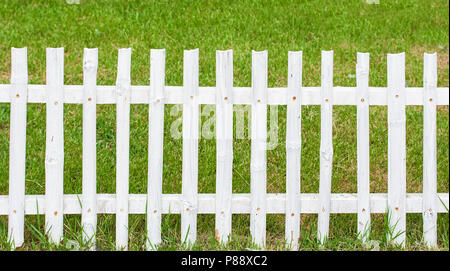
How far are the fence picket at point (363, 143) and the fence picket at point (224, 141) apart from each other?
721mm

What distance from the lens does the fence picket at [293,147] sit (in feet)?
11.8

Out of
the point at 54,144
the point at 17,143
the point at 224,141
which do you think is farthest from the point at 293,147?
the point at 17,143

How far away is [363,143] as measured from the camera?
369cm

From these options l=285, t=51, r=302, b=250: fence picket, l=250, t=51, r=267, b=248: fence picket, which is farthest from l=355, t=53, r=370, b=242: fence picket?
l=250, t=51, r=267, b=248: fence picket

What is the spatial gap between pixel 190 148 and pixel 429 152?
140 centimetres

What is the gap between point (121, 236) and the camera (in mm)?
3715

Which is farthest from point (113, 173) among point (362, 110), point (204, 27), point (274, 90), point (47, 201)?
point (204, 27)

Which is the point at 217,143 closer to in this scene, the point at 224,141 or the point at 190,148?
the point at 224,141

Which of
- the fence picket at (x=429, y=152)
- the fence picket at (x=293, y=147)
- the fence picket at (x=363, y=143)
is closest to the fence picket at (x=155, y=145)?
the fence picket at (x=293, y=147)

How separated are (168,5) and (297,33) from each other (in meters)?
1.56

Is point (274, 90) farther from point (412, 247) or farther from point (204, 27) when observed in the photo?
point (204, 27)

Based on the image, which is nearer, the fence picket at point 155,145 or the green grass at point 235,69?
the fence picket at point 155,145

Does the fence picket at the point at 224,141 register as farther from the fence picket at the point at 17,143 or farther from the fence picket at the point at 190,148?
the fence picket at the point at 17,143

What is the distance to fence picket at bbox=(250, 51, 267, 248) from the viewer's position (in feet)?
11.7
